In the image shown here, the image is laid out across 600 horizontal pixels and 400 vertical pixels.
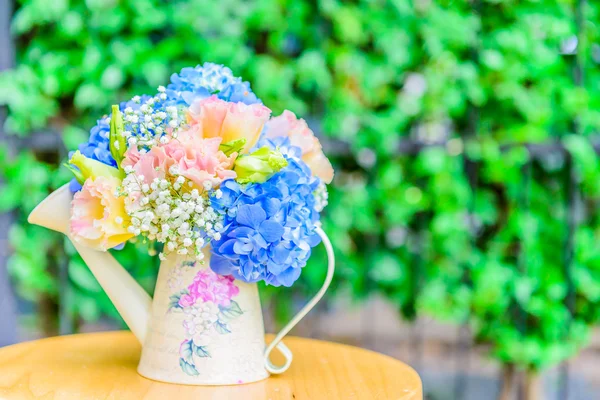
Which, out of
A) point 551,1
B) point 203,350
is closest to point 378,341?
point 551,1

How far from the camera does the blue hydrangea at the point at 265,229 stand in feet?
2.62

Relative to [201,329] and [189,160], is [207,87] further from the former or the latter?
[201,329]

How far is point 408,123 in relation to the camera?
186 centimetres

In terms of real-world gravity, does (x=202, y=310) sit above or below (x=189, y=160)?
below

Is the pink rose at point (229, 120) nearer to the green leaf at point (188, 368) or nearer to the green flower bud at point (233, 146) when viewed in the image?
the green flower bud at point (233, 146)

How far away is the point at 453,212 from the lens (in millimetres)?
1806

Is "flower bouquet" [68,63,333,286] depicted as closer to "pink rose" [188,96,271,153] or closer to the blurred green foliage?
"pink rose" [188,96,271,153]

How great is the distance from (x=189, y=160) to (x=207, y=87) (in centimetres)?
15

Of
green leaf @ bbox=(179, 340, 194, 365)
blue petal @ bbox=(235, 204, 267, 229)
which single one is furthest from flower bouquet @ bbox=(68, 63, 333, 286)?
green leaf @ bbox=(179, 340, 194, 365)

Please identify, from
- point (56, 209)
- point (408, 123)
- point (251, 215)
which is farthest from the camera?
point (408, 123)

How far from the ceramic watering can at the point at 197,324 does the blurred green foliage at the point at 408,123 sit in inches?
34.3

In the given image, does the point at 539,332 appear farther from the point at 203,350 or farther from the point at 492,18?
the point at 203,350

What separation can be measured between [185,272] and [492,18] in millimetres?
1374

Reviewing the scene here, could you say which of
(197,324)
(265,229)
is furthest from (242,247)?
(197,324)
